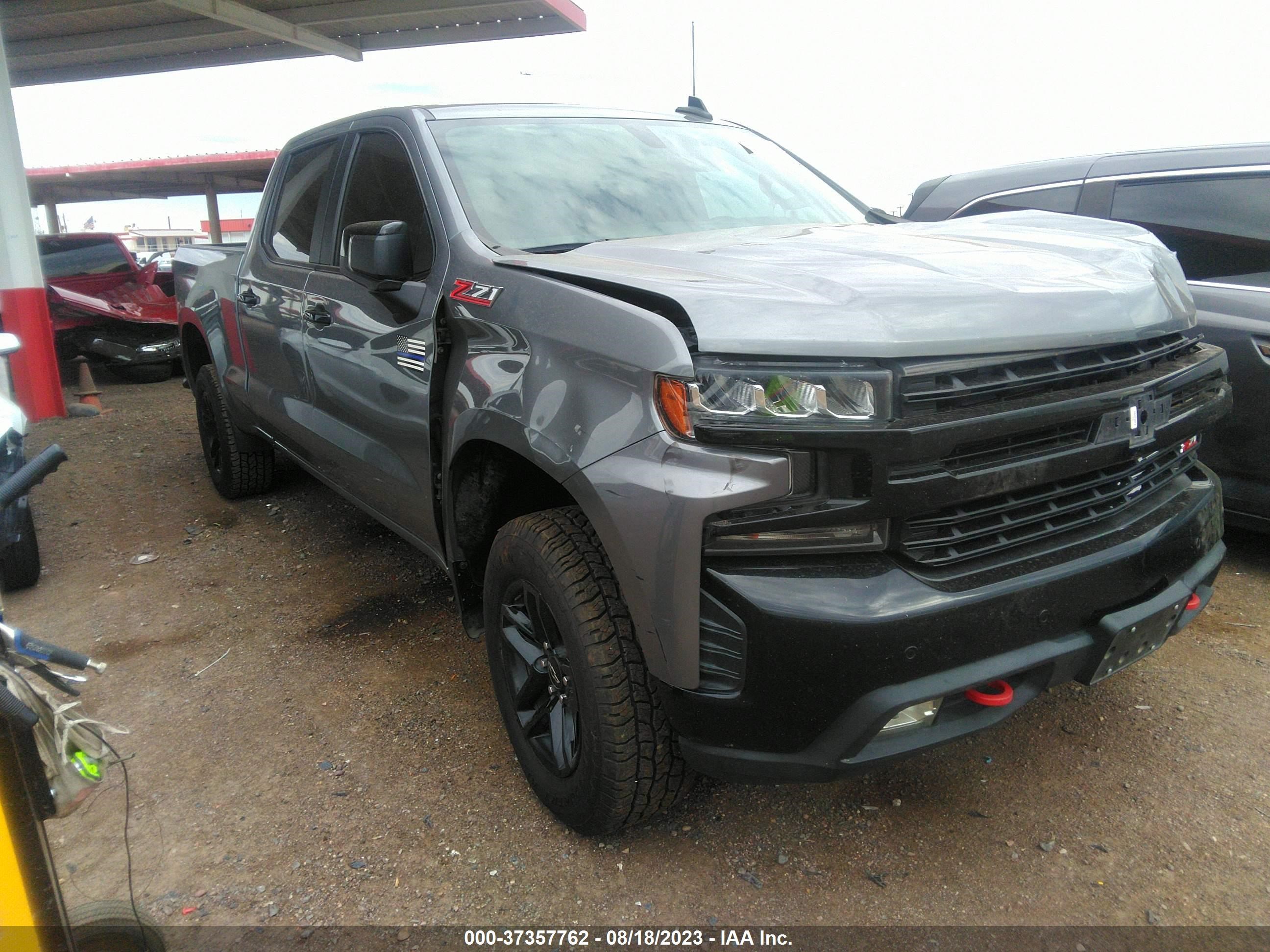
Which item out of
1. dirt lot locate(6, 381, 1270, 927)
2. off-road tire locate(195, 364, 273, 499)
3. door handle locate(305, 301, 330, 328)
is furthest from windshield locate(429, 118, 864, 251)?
off-road tire locate(195, 364, 273, 499)

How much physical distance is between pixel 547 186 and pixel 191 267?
11.6 feet

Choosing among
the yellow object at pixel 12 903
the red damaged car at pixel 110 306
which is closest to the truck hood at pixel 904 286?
the yellow object at pixel 12 903

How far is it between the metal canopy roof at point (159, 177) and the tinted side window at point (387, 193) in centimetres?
2129

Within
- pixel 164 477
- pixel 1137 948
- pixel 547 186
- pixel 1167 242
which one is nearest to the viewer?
pixel 1137 948

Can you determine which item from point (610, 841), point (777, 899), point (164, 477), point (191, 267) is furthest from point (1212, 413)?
point (164, 477)

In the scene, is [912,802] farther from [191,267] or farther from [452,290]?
[191,267]

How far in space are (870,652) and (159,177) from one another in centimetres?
Result: 3284

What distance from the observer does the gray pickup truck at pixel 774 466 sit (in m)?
1.79

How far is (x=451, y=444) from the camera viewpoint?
2570 millimetres

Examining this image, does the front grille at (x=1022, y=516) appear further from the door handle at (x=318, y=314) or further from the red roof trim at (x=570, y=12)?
the red roof trim at (x=570, y=12)

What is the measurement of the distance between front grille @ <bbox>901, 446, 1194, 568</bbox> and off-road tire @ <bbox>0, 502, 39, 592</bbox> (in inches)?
159

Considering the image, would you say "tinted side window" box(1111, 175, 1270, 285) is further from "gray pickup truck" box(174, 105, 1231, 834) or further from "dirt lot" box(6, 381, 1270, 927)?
"gray pickup truck" box(174, 105, 1231, 834)

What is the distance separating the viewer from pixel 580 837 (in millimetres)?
2400

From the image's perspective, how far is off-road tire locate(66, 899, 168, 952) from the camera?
1925 mm
